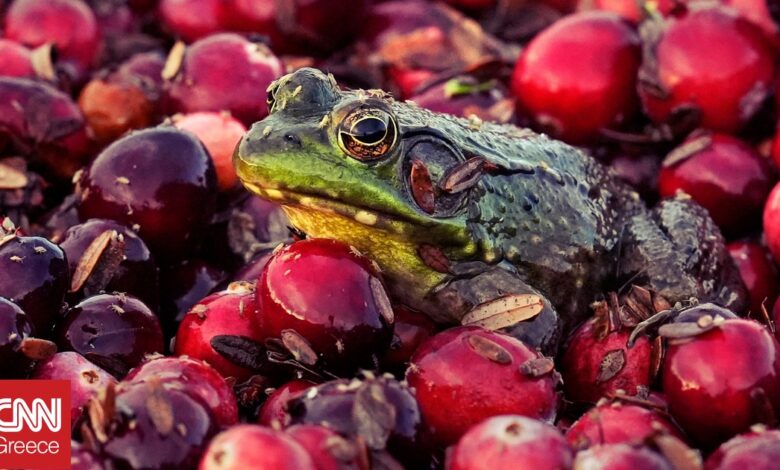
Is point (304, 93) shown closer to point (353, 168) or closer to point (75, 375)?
point (353, 168)

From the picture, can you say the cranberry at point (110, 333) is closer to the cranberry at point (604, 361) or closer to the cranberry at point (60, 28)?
the cranberry at point (604, 361)

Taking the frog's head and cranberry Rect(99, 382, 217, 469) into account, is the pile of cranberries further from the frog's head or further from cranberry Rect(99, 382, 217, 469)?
the frog's head

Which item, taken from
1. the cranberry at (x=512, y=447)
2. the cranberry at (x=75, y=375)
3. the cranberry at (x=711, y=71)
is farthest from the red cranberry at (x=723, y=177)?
the cranberry at (x=75, y=375)

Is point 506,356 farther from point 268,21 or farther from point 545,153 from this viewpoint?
point 268,21

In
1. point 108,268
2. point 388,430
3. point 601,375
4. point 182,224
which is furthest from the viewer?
point 182,224

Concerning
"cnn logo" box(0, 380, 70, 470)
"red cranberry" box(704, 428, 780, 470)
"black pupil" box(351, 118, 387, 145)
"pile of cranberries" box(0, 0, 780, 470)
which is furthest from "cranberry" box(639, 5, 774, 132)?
"cnn logo" box(0, 380, 70, 470)

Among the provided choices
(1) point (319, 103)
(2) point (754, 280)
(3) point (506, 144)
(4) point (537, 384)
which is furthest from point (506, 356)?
(2) point (754, 280)
